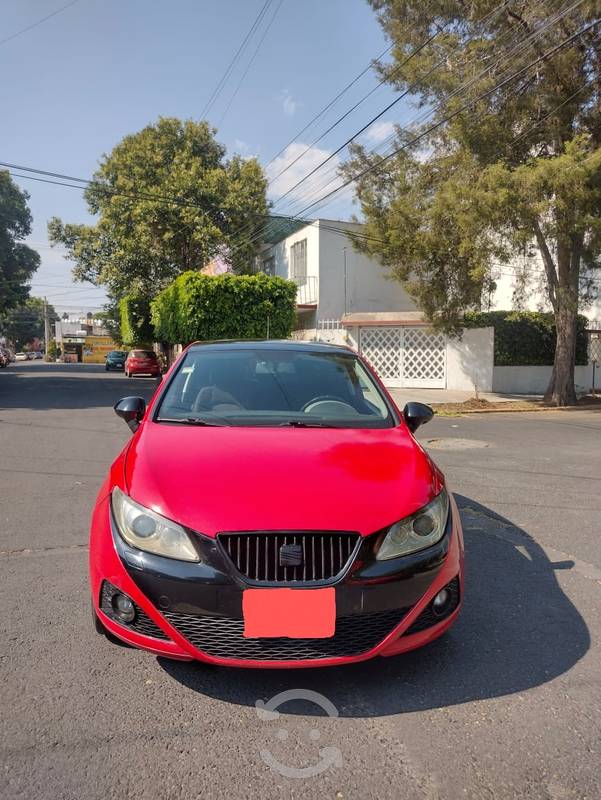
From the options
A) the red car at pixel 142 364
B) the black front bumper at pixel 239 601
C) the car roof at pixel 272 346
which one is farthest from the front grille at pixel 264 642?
the red car at pixel 142 364

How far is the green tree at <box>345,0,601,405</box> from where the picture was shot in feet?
43.6

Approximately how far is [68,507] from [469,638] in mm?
4008

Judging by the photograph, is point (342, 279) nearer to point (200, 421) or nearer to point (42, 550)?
point (42, 550)

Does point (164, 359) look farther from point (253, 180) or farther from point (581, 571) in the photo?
point (581, 571)

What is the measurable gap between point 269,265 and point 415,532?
30.2 metres

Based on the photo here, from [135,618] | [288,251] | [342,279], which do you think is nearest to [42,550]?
[135,618]

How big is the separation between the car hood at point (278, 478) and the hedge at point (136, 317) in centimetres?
3408

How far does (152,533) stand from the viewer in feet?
A: 8.54

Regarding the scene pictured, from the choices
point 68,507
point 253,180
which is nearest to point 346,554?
point 68,507

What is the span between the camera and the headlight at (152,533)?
2525mm

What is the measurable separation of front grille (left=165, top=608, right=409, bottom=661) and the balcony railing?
23.4m

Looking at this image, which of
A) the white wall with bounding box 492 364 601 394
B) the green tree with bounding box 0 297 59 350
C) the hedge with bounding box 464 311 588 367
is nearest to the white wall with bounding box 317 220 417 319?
the hedge with bounding box 464 311 588 367

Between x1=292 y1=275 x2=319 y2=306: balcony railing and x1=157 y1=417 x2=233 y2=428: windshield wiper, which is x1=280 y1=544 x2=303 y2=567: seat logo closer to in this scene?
x1=157 y1=417 x2=233 y2=428: windshield wiper

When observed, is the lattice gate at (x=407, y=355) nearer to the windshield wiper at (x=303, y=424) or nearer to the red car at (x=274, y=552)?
the windshield wiper at (x=303, y=424)
